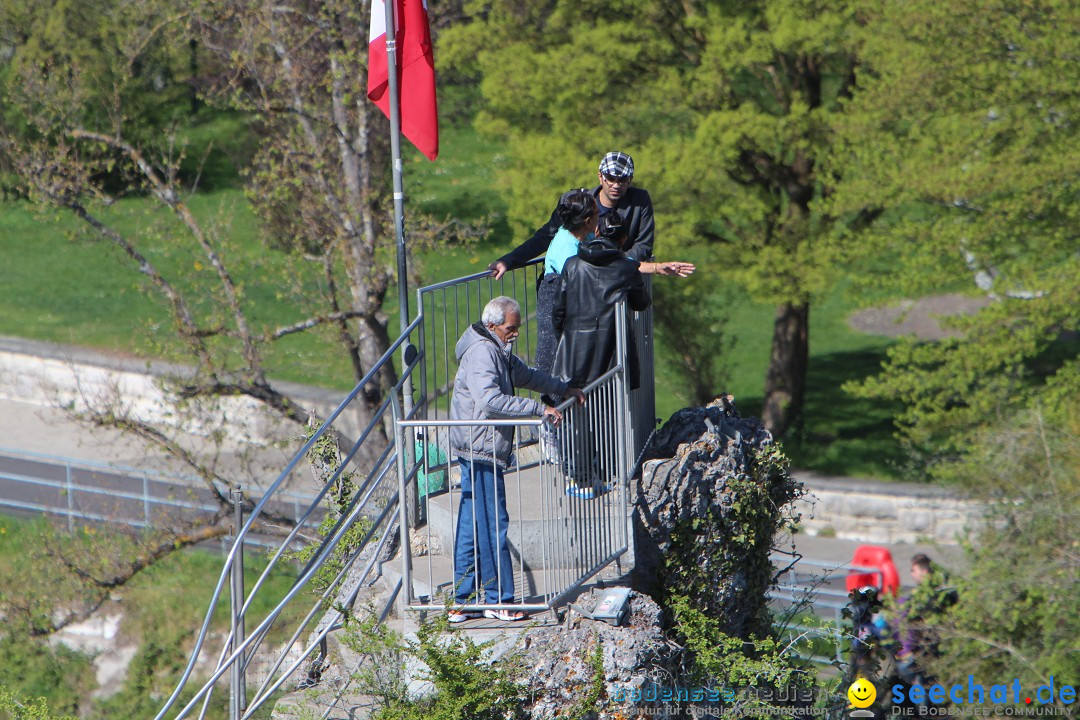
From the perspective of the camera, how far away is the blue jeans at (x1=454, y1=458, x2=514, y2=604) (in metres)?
6.94

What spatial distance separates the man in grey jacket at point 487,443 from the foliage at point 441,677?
36 cm

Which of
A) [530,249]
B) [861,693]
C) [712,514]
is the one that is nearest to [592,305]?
[530,249]

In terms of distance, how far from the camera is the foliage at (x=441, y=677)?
6.44m

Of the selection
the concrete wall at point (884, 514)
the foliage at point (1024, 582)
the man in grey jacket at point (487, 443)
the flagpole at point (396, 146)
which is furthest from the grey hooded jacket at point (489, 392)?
the concrete wall at point (884, 514)

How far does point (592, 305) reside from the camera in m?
7.59

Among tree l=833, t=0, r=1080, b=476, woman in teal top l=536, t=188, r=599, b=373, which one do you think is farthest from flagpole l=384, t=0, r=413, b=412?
tree l=833, t=0, r=1080, b=476

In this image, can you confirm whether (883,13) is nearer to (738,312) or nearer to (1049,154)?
(1049,154)

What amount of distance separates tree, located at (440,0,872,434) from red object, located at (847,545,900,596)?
Answer: 4.97 meters

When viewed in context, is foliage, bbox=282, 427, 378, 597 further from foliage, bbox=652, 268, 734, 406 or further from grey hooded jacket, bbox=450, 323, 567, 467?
foliage, bbox=652, 268, 734, 406

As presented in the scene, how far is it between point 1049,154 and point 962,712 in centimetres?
840

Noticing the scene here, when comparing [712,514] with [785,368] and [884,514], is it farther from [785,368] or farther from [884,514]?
[785,368]

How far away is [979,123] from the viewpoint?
16812 millimetres

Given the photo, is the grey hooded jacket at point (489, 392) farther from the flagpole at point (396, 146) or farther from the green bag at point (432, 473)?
the green bag at point (432, 473)

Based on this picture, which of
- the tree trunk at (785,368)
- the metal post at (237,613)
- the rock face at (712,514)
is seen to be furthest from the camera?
the tree trunk at (785,368)
